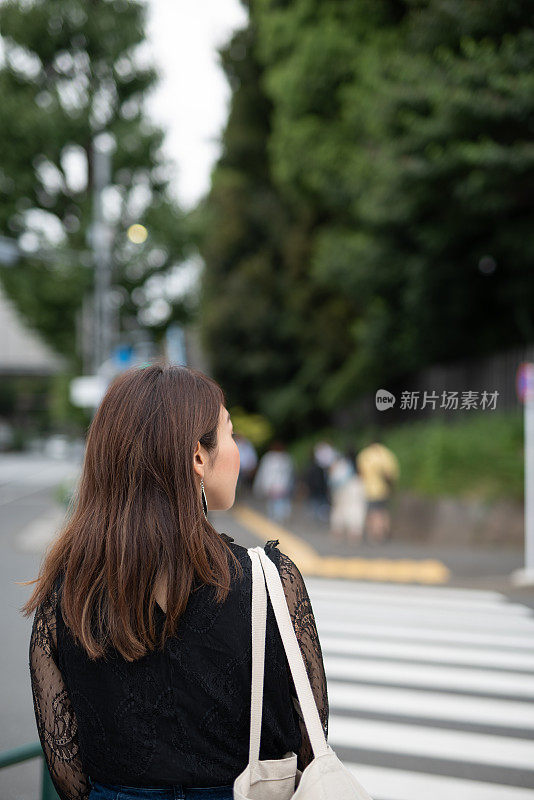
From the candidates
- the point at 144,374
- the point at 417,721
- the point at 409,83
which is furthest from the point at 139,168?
the point at 144,374

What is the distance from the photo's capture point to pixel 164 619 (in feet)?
→ 4.89

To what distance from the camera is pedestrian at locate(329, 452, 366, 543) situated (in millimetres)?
13734

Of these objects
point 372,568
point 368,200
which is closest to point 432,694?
point 372,568

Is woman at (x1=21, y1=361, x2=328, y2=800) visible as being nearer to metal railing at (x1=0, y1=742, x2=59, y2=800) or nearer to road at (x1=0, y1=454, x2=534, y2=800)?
metal railing at (x1=0, y1=742, x2=59, y2=800)

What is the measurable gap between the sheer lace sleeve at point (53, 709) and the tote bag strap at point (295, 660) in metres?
0.44

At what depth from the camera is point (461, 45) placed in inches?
431

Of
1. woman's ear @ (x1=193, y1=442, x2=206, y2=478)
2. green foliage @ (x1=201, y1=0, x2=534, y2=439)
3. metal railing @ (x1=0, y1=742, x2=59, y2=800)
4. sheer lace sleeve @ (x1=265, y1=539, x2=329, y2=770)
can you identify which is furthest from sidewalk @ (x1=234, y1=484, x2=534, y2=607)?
woman's ear @ (x1=193, y1=442, x2=206, y2=478)

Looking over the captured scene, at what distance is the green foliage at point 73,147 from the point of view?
73.5 ft

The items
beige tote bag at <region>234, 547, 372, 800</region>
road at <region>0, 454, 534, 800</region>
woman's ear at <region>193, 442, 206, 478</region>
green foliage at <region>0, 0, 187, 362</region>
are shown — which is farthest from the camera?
green foliage at <region>0, 0, 187, 362</region>

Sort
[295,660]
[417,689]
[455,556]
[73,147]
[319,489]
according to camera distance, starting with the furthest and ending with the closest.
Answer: [73,147], [319,489], [455,556], [417,689], [295,660]

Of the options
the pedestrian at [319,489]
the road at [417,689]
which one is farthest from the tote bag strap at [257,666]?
the pedestrian at [319,489]

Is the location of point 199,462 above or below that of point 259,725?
above

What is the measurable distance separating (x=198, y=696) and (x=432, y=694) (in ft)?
13.6

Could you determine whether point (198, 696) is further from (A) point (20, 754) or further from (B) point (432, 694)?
(B) point (432, 694)
